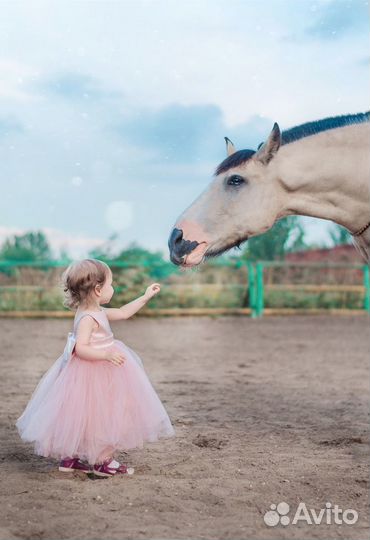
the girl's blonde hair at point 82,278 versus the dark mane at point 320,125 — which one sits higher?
the dark mane at point 320,125

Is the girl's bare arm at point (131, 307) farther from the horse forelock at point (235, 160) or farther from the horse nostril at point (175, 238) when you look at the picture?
the horse forelock at point (235, 160)

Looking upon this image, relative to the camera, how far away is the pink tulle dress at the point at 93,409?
2.86 m

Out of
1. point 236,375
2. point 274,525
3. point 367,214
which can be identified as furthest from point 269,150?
point 236,375

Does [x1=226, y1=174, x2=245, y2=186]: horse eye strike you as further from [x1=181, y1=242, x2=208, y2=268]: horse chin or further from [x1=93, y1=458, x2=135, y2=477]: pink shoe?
[x1=93, y1=458, x2=135, y2=477]: pink shoe

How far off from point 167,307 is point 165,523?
37.1 feet

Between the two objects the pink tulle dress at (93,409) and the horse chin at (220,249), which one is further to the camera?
the horse chin at (220,249)

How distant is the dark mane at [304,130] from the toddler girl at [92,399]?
2.25ft

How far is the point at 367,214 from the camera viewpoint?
321cm

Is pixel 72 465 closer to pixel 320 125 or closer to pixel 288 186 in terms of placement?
pixel 288 186

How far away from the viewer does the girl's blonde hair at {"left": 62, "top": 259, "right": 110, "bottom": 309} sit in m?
3.00

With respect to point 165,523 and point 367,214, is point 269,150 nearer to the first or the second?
point 367,214

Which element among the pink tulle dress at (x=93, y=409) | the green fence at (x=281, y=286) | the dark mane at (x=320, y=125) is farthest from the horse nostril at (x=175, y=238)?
the green fence at (x=281, y=286)

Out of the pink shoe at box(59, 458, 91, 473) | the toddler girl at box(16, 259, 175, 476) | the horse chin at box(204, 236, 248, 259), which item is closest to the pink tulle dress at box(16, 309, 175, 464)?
the toddler girl at box(16, 259, 175, 476)

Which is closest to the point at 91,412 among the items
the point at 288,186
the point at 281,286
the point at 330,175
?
the point at 288,186
